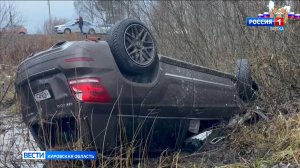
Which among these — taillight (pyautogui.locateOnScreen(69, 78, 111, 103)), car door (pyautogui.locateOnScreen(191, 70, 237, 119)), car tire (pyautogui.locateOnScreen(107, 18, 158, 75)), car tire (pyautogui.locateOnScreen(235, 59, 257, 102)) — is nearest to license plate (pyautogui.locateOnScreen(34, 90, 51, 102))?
taillight (pyautogui.locateOnScreen(69, 78, 111, 103))

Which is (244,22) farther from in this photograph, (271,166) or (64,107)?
(64,107)

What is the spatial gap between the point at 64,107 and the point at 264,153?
1998 mm

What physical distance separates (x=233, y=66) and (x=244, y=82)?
170 cm

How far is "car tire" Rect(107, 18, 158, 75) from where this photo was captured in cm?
469

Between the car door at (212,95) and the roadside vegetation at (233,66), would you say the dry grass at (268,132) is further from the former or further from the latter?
the car door at (212,95)

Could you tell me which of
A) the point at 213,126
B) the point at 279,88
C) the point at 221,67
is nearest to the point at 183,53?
the point at 221,67

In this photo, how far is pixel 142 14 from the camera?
12531mm

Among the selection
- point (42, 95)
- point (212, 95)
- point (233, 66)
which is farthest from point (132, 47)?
point (233, 66)

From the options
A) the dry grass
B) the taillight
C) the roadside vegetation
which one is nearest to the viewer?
the taillight

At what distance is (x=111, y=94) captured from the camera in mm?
4547

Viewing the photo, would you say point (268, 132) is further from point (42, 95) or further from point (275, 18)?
point (42, 95)

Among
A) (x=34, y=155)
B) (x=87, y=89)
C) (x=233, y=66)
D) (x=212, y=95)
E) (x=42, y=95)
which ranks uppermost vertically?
(x=87, y=89)

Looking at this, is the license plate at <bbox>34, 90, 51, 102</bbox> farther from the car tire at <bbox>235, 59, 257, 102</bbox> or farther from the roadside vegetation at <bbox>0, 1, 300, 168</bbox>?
the car tire at <bbox>235, 59, 257, 102</bbox>

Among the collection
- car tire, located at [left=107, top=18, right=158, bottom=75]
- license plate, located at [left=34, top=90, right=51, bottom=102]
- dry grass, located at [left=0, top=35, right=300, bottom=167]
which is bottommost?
dry grass, located at [left=0, top=35, right=300, bottom=167]
